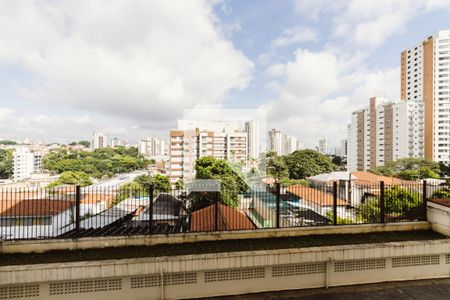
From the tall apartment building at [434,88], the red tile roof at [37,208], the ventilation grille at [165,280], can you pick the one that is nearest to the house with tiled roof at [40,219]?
the red tile roof at [37,208]

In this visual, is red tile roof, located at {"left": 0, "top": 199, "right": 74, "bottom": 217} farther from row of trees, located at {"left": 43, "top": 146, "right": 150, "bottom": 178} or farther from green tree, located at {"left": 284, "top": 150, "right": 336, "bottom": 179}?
row of trees, located at {"left": 43, "top": 146, "right": 150, "bottom": 178}

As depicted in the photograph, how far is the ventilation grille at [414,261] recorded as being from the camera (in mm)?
4445

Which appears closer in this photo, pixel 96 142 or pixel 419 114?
pixel 419 114

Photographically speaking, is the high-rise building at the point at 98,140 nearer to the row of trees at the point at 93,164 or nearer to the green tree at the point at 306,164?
the row of trees at the point at 93,164

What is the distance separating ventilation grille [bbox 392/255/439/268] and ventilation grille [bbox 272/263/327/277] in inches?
56.5

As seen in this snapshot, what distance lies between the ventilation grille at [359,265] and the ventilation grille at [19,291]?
15.8 feet

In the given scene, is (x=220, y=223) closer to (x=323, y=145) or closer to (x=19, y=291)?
(x=19, y=291)

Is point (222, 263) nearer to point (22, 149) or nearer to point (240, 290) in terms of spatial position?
point (240, 290)

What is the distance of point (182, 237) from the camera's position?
470 centimetres

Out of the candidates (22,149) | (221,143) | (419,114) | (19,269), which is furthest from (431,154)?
(22,149)

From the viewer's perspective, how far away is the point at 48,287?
141 inches

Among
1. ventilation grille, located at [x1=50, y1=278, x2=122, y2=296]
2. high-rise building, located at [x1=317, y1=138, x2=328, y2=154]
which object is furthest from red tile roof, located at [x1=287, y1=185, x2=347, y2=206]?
high-rise building, located at [x1=317, y1=138, x2=328, y2=154]

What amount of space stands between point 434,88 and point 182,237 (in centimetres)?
7163

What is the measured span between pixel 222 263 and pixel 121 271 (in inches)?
61.1
